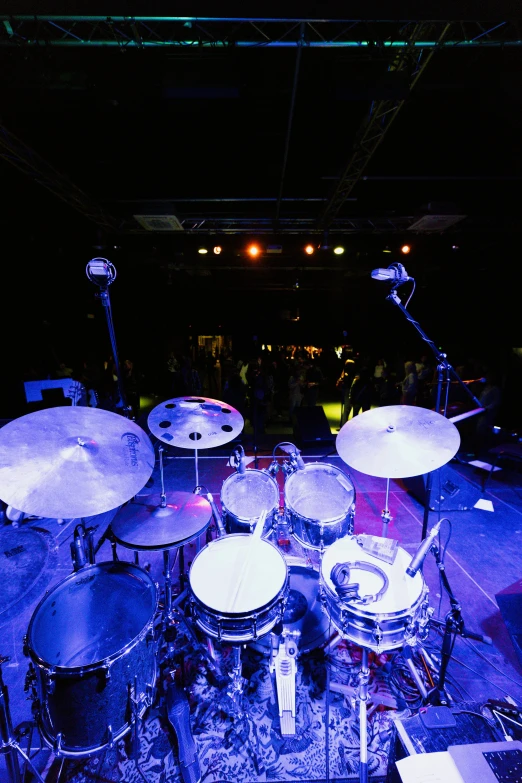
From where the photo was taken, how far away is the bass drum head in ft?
8.68

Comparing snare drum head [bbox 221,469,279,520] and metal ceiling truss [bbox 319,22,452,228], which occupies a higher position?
metal ceiling truss [bbox 319,22,452,228]

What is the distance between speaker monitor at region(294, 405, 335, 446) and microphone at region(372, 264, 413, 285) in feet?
14.7

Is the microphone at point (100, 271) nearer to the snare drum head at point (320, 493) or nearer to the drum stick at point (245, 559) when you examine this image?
the drum stick at point (245, 559)

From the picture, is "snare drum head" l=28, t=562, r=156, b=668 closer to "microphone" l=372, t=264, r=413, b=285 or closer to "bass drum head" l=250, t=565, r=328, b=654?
"bass drum head" l=250, t=565, r=328, b=654

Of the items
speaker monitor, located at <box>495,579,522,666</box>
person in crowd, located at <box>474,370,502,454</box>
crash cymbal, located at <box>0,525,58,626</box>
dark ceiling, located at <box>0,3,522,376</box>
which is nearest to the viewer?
crash cymbal, located at <box>0,525,58,626</box>

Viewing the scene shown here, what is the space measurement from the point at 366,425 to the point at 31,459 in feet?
7.49

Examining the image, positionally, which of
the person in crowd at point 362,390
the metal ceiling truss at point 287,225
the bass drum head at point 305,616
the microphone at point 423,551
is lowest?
the bass drum head at point 305,616

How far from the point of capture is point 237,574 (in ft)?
7.09

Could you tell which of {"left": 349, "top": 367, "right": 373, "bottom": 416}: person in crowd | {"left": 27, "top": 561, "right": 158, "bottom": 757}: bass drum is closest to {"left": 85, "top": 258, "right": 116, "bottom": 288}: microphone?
{"left": 27, "top": 561, "right": 158, "bottom": 757}: bass drum

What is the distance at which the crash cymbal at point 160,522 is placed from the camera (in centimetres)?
225

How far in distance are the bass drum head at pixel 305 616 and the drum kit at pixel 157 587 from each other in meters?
0.01

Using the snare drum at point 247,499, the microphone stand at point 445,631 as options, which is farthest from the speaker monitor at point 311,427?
the microphone stand at point 445,631

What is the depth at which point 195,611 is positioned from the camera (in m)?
2.07

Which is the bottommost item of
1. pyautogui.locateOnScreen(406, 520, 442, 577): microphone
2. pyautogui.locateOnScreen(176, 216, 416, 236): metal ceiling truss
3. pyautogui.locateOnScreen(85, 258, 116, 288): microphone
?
pyautogui.locateOnScreen(406, 520, 442, 577): microphone
